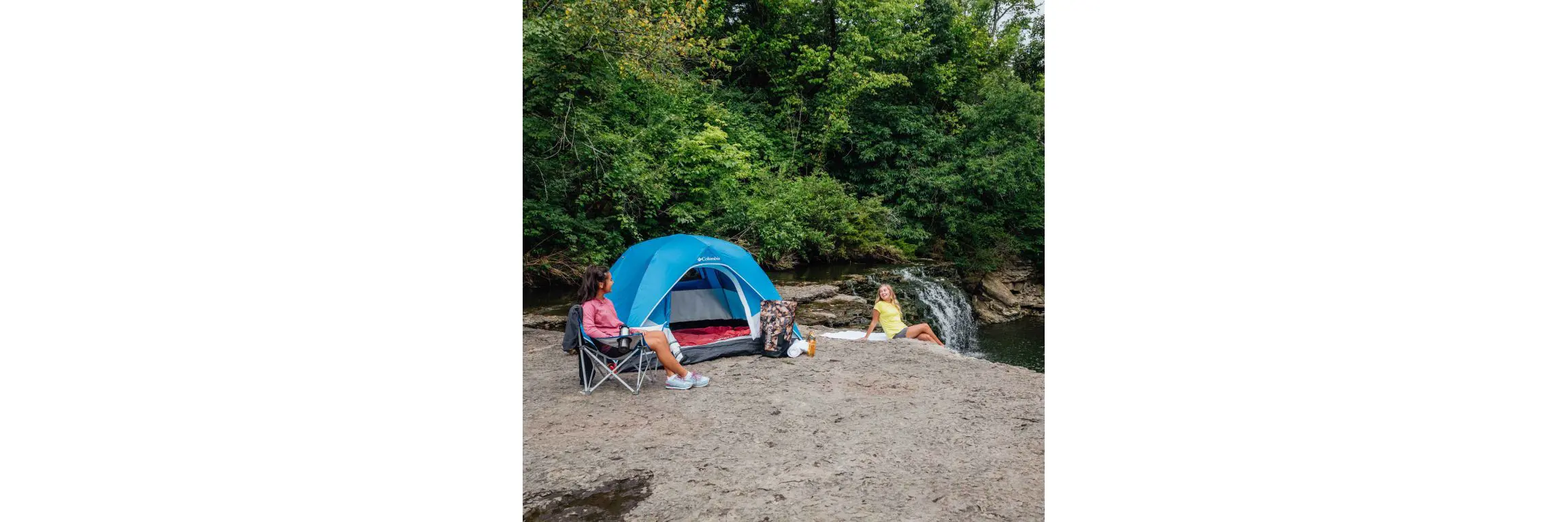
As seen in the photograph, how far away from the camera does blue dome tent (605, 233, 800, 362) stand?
5.21 metres

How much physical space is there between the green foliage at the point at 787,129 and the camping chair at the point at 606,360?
280cm

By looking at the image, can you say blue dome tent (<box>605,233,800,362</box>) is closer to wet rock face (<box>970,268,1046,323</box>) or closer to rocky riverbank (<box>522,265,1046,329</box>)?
rocky riverbank (<box>522,265,1046,329</box>)

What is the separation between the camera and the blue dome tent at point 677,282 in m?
5.21

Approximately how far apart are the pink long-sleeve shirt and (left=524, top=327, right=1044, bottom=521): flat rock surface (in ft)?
1.26

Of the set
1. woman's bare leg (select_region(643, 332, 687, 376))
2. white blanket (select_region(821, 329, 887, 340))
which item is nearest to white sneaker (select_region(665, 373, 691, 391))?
woman's bare leg (select_region(643, 332, 687, 376))

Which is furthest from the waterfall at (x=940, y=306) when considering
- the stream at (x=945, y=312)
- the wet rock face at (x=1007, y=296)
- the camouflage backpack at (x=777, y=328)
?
the camouflage backpack at (x=777, y=328)

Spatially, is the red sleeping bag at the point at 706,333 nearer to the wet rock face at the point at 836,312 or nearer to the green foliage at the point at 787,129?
the wet rock face at the point at 836,312

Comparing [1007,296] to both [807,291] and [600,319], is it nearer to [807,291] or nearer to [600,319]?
[807,291]

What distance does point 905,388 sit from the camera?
14.0 feet

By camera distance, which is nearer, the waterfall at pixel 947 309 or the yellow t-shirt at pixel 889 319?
the yellow t-shirt at pixel 889 319

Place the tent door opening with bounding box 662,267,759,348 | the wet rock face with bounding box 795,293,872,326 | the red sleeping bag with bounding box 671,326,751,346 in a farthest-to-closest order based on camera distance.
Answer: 1. the wet rock face with bounding box 795,293,872,326
2. the tent door opening with bounding box 662,267,759,348
3. the red sleeping bag with bounding box 671,326,751,346
